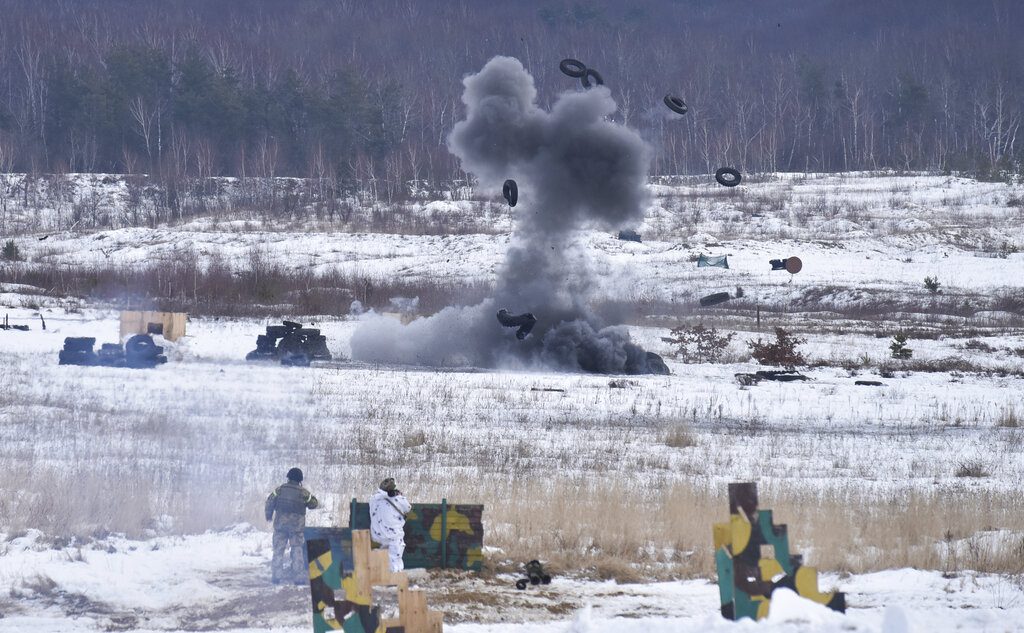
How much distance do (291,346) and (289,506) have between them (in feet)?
95.4

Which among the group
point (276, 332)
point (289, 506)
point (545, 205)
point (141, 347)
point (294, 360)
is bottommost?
point (289, 506)

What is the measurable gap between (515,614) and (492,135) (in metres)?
32.9

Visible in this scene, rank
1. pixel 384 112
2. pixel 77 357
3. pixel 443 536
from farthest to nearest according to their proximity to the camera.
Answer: pixel 384 112
pixel 77 357
pixel 443 536

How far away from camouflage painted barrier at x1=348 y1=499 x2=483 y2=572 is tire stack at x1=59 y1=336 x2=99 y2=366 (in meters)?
26.8

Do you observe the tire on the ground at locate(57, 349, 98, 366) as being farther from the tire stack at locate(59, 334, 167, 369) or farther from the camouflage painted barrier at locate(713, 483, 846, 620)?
the camouflage painted barrier at locate(713, 483, 846, 620)

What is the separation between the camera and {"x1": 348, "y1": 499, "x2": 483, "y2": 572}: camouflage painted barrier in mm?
15586

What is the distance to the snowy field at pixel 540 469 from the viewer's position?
14.1 m

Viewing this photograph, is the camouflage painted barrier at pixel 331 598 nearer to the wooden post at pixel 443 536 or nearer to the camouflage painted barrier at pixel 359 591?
the camouflage painted barrier at pixel 359 591

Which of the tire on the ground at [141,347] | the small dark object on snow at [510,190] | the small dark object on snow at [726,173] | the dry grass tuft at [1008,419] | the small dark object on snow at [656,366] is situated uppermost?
the small dark object on snow at [726,173]

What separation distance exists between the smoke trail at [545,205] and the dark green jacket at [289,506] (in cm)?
2790

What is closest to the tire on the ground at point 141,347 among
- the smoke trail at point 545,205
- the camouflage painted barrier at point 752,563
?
the smoke trail at point 545,205

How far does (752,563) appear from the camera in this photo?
9.87 m

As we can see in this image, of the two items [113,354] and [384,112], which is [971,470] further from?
[384,112]

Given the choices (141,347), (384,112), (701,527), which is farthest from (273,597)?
(384,112)
